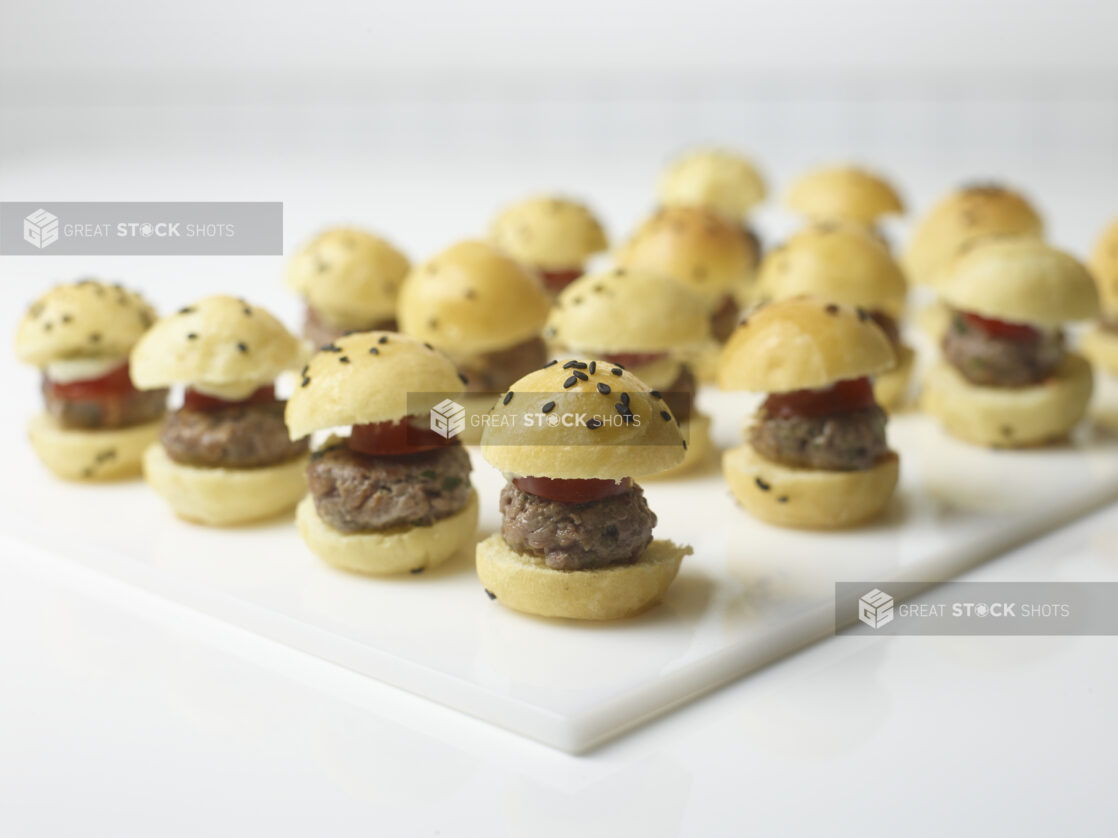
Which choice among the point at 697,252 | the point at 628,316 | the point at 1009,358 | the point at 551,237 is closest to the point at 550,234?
the point at 551,237

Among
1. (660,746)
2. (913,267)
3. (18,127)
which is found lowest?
(660,746)

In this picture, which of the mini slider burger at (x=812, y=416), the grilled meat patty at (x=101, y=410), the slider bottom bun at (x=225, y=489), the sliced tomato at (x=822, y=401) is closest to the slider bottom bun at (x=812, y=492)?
the mini slider burger at (x=812, y=416)

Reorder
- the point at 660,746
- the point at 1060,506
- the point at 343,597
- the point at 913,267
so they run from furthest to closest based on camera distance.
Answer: the point at 913,267, the point at 1060,506, the point at 343,597, the point at 660,746

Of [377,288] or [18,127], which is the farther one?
[377,288]

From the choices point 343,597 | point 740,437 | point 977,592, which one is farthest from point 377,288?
point 977,592

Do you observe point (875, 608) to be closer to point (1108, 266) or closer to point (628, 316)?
point (628, 316)

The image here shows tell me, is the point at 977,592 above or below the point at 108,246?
below

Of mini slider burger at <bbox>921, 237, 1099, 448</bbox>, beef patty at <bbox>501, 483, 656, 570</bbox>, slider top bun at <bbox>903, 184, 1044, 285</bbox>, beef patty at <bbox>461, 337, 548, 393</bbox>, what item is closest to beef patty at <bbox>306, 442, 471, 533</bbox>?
beef patty at <bbox>501, 483, 656, 570</bbox>

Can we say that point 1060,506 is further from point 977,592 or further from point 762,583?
point 762,583
